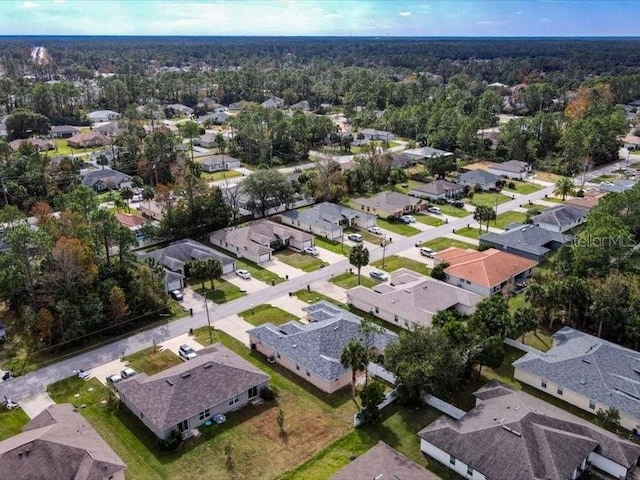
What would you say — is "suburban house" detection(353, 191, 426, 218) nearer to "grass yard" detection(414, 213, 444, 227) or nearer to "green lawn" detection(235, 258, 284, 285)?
"grass yard" detection(414, 213, 444, 227)

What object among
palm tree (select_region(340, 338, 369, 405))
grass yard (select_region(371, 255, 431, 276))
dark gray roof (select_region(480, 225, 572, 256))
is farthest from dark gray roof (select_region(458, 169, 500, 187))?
palm tree (select_region(340, 338, 369, 405))

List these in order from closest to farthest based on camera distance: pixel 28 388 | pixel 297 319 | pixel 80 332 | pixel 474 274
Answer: pixel 28 388 < pixel 80 332 < pixel 297 319 < pixel 474 274

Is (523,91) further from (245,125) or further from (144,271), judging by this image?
(144,271)

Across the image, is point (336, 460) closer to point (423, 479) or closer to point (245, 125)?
point (423, 479)

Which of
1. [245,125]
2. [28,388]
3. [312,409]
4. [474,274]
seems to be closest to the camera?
[312,409]

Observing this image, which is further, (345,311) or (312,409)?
(345,311)

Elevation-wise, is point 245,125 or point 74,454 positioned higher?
point 245,125

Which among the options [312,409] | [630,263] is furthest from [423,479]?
[630,263]

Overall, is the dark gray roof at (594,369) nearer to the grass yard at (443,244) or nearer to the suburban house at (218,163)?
the grass yard at (443,244)
